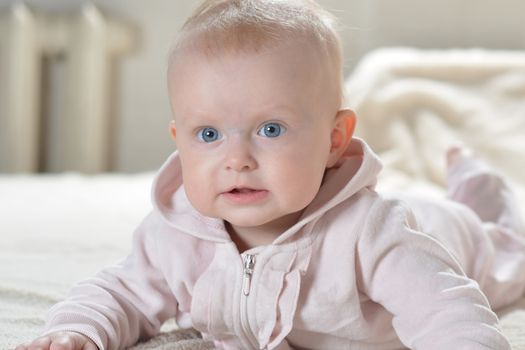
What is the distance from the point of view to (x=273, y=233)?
0.95m

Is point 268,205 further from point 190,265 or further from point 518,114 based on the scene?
Result: point 518,114

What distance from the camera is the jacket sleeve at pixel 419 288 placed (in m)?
0.82

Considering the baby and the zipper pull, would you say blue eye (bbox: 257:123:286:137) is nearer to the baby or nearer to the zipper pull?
the baby

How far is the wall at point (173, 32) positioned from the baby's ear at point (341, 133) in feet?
5.74

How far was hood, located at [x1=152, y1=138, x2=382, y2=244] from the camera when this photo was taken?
0.92 meters

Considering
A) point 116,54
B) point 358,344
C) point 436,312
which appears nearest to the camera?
point 436,312

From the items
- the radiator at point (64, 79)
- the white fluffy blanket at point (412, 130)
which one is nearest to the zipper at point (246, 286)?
the white fluffy blanket at point (412, 130)

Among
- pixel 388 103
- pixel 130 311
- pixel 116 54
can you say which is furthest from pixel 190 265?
pixel 116 54

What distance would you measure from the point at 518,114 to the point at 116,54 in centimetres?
135

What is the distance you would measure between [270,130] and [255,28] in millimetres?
106

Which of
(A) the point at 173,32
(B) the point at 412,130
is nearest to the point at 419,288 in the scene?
(B) the point at 412,130

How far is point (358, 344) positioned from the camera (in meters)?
0.96

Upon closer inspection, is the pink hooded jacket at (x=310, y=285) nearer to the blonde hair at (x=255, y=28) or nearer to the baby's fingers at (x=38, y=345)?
the baby's fingers at (x=38, y=345)

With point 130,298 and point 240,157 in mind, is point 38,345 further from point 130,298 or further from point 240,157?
point 240,157
